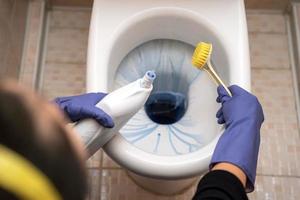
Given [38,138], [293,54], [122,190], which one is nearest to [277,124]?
[293,54]

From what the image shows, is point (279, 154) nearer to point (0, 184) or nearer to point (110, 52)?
point (110, 52)

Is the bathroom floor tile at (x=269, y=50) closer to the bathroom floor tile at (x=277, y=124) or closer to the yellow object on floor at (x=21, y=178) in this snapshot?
the bathroom floor tile at (x=277, y=124)

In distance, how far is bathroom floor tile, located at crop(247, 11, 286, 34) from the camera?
4.95 feet

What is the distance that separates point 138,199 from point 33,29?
1.91 feet

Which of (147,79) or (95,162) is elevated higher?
(147,79)

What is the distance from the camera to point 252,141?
2.80 feet

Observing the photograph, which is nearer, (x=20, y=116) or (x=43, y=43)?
(x=20, y=116)

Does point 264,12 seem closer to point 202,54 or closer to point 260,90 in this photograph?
point 260,90

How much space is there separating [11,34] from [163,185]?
552 mm

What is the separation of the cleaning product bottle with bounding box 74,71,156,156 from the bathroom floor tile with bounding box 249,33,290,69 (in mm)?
571

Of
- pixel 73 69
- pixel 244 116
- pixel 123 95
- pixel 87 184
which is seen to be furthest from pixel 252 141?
pixel 73 69

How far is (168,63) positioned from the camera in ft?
3.96

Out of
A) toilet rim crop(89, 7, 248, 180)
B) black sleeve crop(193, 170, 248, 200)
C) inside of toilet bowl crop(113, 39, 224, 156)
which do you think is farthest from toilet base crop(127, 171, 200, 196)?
black sleeve crop(193, 170, 248, 200)

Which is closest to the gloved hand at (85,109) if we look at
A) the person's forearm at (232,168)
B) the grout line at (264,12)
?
the person's forearm at (232,168)
